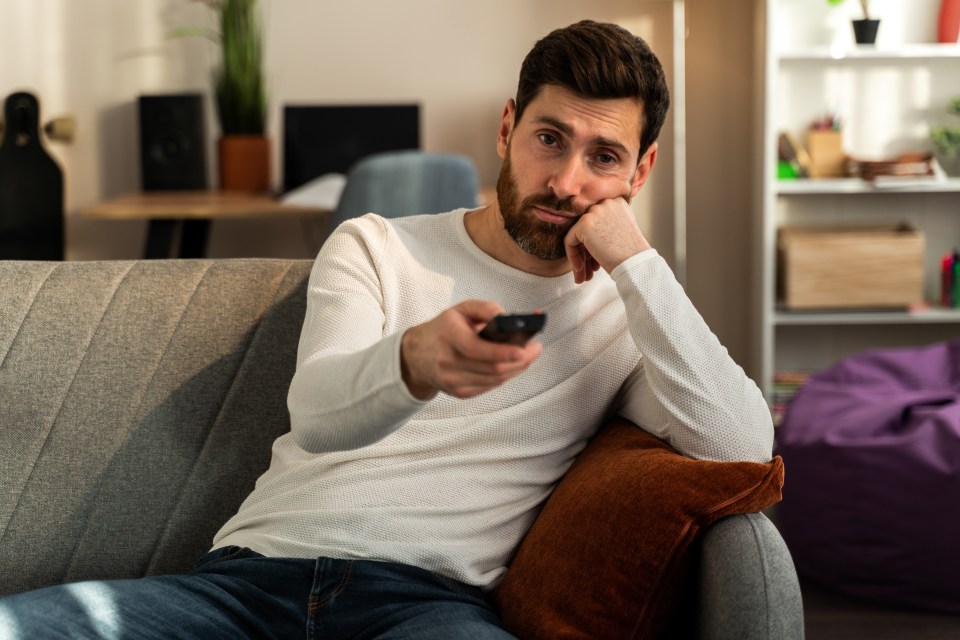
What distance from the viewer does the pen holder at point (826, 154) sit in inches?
154

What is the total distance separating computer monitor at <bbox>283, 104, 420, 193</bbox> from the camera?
3973 millimetres

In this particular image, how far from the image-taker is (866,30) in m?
3.76

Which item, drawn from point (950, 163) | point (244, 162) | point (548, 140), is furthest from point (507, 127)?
point (950, 163)

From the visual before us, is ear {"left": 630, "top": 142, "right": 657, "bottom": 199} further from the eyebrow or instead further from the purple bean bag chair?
the purple bean bag chair

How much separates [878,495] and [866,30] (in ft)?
5.88

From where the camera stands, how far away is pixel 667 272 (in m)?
1.52

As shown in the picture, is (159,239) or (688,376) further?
(159,239)

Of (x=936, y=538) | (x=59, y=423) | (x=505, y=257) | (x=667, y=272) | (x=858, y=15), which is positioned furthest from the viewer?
(x=858, y=15)

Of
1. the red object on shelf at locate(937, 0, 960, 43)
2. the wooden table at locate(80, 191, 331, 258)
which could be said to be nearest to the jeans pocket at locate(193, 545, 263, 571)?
the wooden table at locate(80, 191, 331, 258)

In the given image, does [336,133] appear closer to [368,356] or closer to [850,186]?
[850,186]

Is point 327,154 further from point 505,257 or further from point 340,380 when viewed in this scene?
point 340,380

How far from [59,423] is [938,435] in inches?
72.1

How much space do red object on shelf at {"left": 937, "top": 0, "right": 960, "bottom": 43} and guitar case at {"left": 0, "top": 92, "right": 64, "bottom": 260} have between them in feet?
9.71

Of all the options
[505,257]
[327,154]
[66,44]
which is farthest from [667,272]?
[66,44]
